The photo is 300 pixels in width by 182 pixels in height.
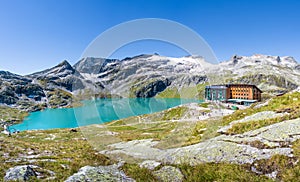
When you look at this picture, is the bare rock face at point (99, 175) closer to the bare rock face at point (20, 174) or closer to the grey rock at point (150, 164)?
the grey rock at point (150, 164)

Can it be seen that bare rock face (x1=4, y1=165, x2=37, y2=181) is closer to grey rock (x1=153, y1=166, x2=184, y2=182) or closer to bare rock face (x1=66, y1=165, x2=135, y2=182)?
bare rock face (x1=66, y1=165, x2=135, y2=182)

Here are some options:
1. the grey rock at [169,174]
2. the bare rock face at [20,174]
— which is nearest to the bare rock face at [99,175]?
the grey rock at [169,174]

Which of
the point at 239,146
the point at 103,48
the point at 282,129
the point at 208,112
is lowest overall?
the point at 208,112

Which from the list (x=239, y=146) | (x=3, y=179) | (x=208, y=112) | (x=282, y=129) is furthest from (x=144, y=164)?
(x=208, y=112)

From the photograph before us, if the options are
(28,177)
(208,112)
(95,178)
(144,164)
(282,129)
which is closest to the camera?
(95,178)

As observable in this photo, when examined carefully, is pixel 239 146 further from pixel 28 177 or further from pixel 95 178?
pixel 28 177

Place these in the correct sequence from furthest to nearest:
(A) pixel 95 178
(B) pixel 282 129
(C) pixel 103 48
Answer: (C) pixel 103 48 < (B) pixel 282 129 < (A) pixel 95 178

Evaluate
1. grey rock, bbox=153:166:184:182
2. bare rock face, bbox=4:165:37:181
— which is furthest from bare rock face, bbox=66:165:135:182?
A: bare rock face, bbox=4:165:37:181

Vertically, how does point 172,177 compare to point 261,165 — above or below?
below

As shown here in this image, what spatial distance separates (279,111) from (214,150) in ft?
34.4

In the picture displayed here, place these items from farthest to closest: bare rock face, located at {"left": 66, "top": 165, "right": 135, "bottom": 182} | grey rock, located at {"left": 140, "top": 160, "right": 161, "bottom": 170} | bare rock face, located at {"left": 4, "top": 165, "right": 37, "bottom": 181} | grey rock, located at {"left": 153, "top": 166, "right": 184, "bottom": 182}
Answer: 1. grey rock, located at {"left": 140, "top": 160, "right": 161, "bottom": 170}
2. bare rock face, located at {"left": 4, "top": 165, "right": 37, "bottom": 181}
3. grey rock, located at {"left": 153, "top": 166, "right": 184, "bottom": 182}
4. bare rock face, located at {"left": 66, "top": 165, "right": 135, "bottom": 182}

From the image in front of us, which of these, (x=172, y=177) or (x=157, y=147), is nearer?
(x=172, y=177)

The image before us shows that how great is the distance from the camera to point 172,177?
35.4ft

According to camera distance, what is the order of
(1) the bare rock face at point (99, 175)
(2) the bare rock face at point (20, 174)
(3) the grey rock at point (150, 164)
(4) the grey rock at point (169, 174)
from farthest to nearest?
(3) the grey rock at point (150, 164) < (2) the bare rock face at point (20, 174) < (4) the grey rock at point (169, 174) < (1) the bare rock face at point (99, 175)
